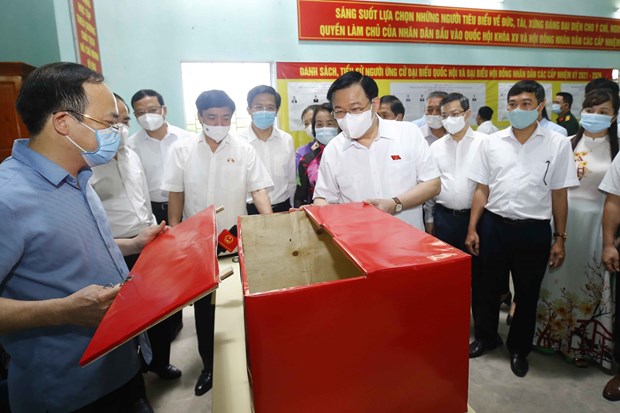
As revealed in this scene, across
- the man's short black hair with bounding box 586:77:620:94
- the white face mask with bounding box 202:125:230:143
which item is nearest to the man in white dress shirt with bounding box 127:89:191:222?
the white face mask with bounding box 202:125:230:143

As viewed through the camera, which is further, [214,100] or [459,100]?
[459,100]

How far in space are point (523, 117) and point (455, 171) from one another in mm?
540

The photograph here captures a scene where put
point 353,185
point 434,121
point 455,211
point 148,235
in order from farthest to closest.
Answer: point 434,121
point 455,211
point 353,185
point 148,235

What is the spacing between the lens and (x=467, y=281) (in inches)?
25.0

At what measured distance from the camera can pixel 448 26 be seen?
14.9 feet

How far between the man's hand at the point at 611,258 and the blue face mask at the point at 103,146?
2115 mm

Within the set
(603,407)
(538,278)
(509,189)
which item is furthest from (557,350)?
(509,189)

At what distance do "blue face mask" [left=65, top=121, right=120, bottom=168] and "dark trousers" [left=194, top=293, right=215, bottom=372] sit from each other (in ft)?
3.25

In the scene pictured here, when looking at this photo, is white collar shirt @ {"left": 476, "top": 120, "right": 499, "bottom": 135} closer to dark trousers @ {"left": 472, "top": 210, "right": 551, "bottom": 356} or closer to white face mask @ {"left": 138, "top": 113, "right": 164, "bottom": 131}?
dark trousers @ {"left": 472, "top": 210, "right": 551, "bottom": 356}

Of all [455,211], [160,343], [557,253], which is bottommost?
[160,343]

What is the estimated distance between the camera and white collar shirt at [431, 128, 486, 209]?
220cm

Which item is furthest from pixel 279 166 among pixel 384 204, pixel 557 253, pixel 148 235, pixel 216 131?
pixel 557 253

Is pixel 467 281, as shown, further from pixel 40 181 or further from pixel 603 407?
pixel 603 407

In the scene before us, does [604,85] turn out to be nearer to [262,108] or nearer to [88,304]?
[262,108]
